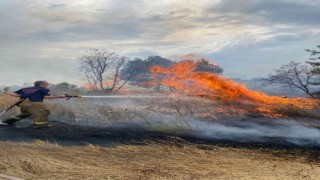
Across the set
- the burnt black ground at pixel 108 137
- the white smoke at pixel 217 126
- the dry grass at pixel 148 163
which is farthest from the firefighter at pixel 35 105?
the dry grass at pixel 148 163

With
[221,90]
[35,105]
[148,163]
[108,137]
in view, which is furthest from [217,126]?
[148,163]

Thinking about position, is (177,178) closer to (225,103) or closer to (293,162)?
(293,162)

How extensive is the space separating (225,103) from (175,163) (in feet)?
41.4

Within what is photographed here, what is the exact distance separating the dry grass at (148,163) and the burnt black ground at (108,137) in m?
1.03

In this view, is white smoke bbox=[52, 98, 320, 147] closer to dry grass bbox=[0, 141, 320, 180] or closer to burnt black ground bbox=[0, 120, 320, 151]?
burnt black ground bbox=[0, 120, 320, 151]

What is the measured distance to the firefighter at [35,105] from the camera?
16297 mm

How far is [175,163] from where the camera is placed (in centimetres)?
905

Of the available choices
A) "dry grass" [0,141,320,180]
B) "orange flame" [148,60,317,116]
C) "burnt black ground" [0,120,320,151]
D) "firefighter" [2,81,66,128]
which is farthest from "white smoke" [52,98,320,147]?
"dry grass" [0,141,320,180]

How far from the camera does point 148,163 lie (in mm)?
9062

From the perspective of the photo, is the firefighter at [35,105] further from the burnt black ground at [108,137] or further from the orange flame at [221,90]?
the orange flame at [221,90]

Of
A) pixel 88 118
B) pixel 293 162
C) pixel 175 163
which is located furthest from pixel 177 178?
pixel 88 118

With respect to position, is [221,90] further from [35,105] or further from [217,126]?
[35,105]

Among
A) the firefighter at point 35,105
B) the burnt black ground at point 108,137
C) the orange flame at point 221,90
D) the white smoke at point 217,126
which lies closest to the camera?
the burnt black ground at point 108,137

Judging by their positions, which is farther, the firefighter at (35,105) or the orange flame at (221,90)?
the orange flame at (221,90)
